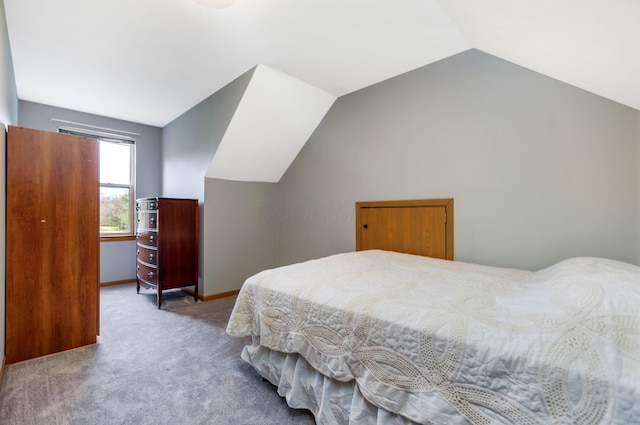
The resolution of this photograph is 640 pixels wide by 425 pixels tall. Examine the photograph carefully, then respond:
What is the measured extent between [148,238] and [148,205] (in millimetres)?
380

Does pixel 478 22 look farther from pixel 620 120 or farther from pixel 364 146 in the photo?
pixel 364 146

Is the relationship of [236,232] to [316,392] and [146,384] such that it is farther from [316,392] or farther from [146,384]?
[316,392]

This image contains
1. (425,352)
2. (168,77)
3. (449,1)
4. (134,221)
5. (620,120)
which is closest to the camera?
(425,352)

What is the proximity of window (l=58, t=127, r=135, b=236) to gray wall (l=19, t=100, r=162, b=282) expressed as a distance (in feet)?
0.40

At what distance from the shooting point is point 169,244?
10.3ft

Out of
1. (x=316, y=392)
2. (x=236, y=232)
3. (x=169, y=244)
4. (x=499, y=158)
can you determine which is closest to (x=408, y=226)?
(x=499, y=158)

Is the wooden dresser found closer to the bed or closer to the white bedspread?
the bed

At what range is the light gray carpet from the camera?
1429 mm

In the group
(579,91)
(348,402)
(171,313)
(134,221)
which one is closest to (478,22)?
(579,91)

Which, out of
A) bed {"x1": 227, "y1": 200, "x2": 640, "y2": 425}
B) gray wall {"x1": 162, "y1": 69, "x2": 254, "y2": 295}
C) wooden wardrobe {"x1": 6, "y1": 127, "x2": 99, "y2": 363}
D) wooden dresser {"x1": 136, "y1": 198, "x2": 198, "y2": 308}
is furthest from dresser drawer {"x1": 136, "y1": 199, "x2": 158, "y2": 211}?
bed {"x1": 227, "y1": 200, "x2": 640, "y2": 425}

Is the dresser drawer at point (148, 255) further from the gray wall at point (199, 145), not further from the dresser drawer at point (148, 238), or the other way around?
the gray wall at point (199, 145)

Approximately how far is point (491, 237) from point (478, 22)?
4.92 feet

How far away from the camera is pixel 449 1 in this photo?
163 centimetres

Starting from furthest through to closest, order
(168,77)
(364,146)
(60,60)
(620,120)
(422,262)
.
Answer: (364,146) → (168,77) → (60,60) → (422,262) → (620,120)
